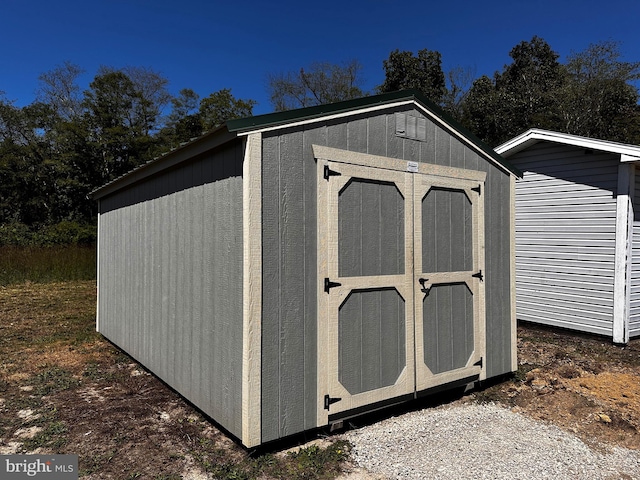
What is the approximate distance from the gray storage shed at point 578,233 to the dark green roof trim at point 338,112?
278 centimetres

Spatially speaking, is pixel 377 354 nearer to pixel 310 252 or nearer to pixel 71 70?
pixel 310 252

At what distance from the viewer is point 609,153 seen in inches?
235

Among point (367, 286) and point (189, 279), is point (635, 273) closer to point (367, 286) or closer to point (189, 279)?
point (367, 286)

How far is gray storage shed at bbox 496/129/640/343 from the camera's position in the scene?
5.84 meters

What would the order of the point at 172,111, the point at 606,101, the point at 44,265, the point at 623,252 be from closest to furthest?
the point at 623,252 → the point at 44,265 → the point at 606,101 → the point at 172,111

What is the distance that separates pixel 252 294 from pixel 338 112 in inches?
57.9

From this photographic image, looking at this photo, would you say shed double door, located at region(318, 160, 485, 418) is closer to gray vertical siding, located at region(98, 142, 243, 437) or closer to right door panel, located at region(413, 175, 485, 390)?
right door panel, located at region(413, 175, 485, 390)

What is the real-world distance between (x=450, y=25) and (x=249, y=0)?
12.7m

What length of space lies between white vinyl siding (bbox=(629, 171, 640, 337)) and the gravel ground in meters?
3.82

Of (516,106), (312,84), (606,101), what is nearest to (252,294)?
(516,106)

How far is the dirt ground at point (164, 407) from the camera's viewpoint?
263cm

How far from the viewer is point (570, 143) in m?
6.21

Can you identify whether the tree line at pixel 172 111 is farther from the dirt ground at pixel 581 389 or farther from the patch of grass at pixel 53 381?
the dirt ground at pixel 581 389

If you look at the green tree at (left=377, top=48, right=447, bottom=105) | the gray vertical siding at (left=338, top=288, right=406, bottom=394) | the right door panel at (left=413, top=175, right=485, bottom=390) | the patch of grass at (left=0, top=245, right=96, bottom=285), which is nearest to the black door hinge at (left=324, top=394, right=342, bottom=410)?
the gray vertical siding at (left=338, top=288, right=406, bottom=394)
